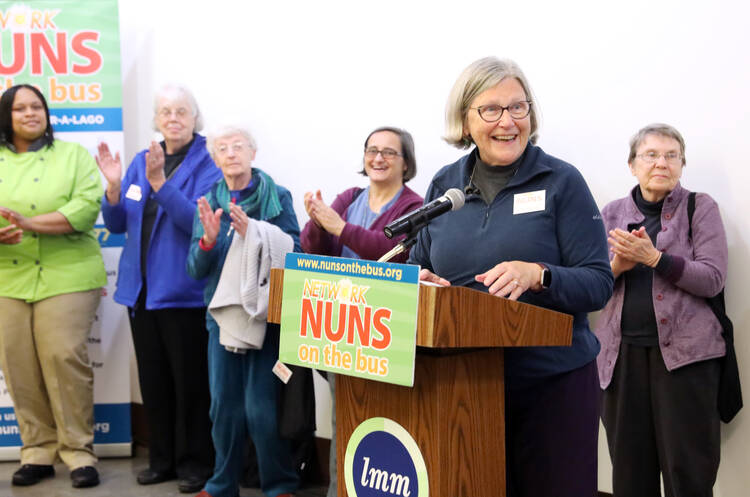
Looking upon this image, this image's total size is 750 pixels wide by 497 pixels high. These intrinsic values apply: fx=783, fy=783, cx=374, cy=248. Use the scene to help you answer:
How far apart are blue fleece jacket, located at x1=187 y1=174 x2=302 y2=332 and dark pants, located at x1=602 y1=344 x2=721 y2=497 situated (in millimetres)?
1493

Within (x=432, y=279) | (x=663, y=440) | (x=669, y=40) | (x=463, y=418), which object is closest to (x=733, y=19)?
(x=669, y=40)

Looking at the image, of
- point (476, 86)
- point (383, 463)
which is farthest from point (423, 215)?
point (383, 463)

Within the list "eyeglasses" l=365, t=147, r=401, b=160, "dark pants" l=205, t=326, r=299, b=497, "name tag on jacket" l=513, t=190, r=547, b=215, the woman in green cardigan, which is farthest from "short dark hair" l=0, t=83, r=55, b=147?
"name tag on jacket" l=513, t=190, r=547, b=215

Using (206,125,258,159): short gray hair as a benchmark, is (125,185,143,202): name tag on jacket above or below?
below

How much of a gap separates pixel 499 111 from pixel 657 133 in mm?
1169

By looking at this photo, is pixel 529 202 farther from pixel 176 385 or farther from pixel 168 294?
pixel 176 385

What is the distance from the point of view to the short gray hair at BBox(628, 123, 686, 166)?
9.16 feet

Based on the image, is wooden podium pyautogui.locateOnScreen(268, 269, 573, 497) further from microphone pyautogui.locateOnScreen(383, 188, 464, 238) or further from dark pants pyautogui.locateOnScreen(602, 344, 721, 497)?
dark pants pyautogui.locateOnScreen(602, 344, 721, 497)

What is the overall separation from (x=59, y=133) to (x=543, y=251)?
3.44 metres

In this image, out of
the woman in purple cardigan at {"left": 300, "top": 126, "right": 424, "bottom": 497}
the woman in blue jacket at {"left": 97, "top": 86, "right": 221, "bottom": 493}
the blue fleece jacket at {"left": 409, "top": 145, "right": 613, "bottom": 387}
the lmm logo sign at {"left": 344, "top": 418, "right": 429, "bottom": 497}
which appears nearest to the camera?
the lmm logo sign at {"left": 344, "top": 418, "right": 429, "bottom": 497}

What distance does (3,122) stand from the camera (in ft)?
13.1

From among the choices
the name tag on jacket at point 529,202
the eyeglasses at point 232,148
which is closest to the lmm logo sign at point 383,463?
the name tag on jacket at point 529,202

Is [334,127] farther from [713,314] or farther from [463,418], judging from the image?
[463,418]

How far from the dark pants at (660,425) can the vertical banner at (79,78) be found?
2.80 meters
